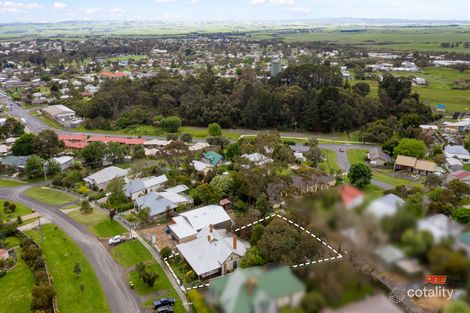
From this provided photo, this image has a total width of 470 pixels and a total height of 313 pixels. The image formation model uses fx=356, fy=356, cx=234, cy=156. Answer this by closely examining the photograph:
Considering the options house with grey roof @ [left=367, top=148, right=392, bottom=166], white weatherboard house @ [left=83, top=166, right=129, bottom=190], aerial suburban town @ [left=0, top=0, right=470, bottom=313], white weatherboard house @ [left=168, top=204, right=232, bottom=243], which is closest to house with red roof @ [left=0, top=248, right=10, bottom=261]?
aerial suburban town @ [left=0, top=0, right=470, bottom=313]

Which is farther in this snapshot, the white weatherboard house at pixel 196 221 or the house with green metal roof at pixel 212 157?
the house with green metal roof at pixel 212 157

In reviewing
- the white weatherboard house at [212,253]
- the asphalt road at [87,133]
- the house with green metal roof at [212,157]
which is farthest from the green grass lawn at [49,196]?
the asphalt road at [87,133]

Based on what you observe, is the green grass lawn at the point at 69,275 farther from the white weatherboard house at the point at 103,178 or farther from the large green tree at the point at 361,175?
the large green tree at the point at 361,175

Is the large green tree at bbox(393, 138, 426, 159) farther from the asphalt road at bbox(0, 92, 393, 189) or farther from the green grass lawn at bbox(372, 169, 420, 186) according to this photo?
the asphalt road at bbox(0, 92, 393, 189)

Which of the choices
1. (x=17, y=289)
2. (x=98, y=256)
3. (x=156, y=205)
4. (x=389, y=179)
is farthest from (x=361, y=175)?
(x=17, y=289)

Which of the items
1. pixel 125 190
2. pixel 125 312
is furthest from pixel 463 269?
pixel 125 190

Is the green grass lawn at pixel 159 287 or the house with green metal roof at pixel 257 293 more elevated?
the house with green metal roof at pixel 257 293
